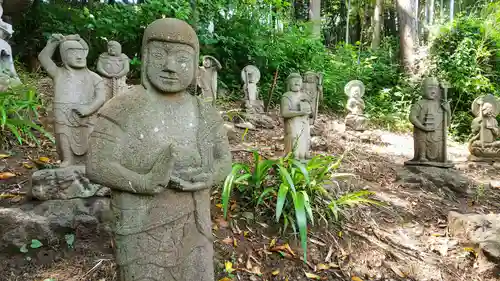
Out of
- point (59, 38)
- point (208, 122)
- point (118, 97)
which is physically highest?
point (59, 38)

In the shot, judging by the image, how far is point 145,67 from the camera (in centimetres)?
192

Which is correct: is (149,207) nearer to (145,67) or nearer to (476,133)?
(145,67)

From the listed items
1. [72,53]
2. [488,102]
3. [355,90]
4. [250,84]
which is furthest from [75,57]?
[488,102]

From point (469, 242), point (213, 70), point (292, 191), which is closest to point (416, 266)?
point (469, 242)

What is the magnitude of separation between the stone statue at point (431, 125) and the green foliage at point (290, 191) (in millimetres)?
2401

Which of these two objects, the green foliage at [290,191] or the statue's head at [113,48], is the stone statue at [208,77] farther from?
the green foliage at [290,191]

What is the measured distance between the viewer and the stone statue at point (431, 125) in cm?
596

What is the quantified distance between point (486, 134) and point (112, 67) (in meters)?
7.62

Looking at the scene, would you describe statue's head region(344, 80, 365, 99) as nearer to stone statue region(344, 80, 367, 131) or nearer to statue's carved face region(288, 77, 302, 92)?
stone statue region(344, 80, 367, 131)

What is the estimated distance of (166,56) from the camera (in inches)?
74.6

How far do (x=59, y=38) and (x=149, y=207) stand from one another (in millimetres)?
2766

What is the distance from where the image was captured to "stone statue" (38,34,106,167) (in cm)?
368

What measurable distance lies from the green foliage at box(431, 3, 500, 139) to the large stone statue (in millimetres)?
10268

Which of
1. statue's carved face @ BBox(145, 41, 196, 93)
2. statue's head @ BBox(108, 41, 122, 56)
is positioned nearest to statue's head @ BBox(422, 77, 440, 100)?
statue's head @ BBox(108, 41, 122, 56)
